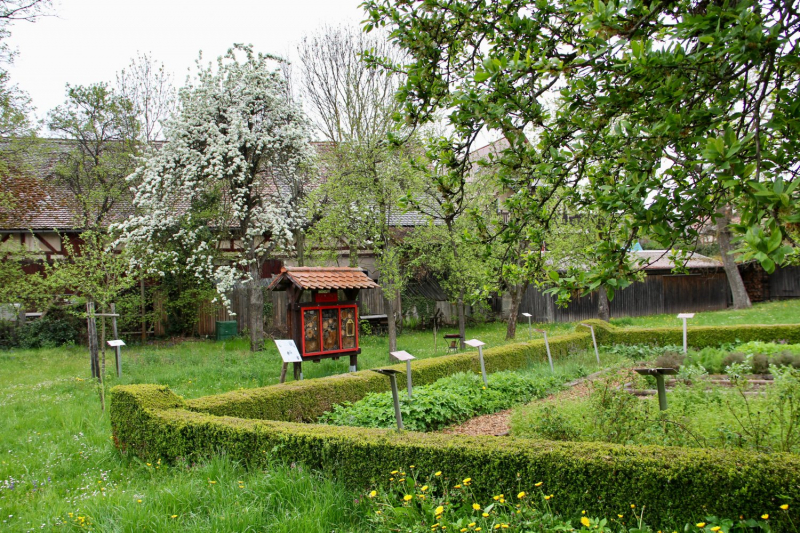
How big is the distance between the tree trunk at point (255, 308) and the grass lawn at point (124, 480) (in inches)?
131

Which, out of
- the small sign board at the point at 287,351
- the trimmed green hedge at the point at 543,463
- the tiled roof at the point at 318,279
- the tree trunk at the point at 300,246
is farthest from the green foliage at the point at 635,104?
the tree trunk at the point at 300,246

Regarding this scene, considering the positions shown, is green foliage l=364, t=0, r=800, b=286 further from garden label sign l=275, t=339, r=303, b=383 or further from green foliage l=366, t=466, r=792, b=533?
garden label sign l=275, t=339, r=303, b=383

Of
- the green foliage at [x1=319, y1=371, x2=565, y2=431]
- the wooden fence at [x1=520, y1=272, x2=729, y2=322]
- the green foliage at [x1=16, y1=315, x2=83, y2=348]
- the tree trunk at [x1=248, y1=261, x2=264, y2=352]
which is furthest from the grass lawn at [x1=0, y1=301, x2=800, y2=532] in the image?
the wooden fence at [x1=520, y1=272, x2=729, y2=322]

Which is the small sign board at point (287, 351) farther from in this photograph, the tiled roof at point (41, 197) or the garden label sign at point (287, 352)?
the tiled roof at point (41, 197)

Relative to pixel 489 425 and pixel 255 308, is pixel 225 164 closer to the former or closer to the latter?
pixel 255 308

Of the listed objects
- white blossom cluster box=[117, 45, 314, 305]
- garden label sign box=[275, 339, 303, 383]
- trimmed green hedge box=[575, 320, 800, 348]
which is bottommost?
trimmed green hedge box=[575, 320, 800, 348]

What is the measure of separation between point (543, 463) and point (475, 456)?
54 cm

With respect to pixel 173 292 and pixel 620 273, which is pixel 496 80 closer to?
pixel 620 273

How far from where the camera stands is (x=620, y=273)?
10.7ft

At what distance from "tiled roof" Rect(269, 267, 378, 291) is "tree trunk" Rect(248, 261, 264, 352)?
4179 millimetres

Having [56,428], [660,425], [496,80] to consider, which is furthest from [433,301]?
[496,80]

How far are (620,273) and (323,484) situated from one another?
9.79 ft

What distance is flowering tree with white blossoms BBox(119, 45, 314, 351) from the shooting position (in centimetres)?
1480

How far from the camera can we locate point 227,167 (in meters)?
15.2
